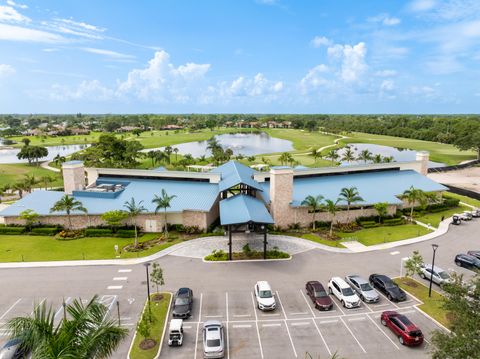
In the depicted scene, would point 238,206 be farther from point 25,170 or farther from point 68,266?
point 25,170

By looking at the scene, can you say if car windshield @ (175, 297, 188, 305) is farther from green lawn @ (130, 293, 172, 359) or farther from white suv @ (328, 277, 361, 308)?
white suv @ (328, 277, 361, 308)

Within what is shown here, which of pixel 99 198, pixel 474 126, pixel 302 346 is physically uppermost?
pixel 474 126

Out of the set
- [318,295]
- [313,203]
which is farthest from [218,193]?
[318,295]

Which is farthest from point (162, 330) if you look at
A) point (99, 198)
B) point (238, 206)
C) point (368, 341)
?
point (99, 198)

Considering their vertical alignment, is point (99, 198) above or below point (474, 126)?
below

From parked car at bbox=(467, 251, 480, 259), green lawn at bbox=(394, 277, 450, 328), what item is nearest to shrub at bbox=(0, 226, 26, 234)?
green lawn at bbox=(394, 277, 450, 328)

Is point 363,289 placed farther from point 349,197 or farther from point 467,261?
point 349,197
